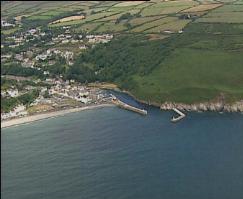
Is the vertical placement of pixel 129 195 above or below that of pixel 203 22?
below

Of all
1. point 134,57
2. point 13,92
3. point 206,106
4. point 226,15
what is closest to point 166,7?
point 134,57

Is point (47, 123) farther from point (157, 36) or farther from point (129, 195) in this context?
point (157, 36)

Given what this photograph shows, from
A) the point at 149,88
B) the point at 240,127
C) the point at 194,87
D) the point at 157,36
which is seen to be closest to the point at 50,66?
the point at 157,36

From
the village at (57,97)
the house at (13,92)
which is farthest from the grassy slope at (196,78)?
the house at (13,92)

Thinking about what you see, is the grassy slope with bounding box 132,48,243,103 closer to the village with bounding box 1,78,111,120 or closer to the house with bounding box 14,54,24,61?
the village with bounding box 1,78,111,120

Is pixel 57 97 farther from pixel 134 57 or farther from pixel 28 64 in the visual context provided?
pixel 28 64

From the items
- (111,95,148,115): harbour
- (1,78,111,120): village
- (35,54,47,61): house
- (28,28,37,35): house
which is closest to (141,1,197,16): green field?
(111,95,148,115): harbour
